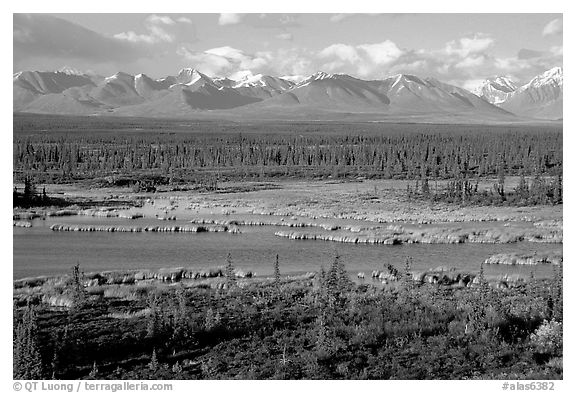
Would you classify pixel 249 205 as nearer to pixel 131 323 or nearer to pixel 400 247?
pixel 400 247

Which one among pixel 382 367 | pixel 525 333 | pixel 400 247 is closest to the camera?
pixel 382 367

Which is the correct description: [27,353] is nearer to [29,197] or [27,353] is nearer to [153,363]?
[153,363]

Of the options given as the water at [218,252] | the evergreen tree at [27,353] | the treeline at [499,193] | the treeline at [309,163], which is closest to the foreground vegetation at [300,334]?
the evergreen tree at [27,353]

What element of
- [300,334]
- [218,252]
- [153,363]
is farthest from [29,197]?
[300,334]

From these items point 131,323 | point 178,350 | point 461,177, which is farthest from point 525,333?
point 461,177

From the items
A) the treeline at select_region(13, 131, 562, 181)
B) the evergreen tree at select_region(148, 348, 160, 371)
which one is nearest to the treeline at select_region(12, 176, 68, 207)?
the treeline at select_region(13, 131, 562, 181)
